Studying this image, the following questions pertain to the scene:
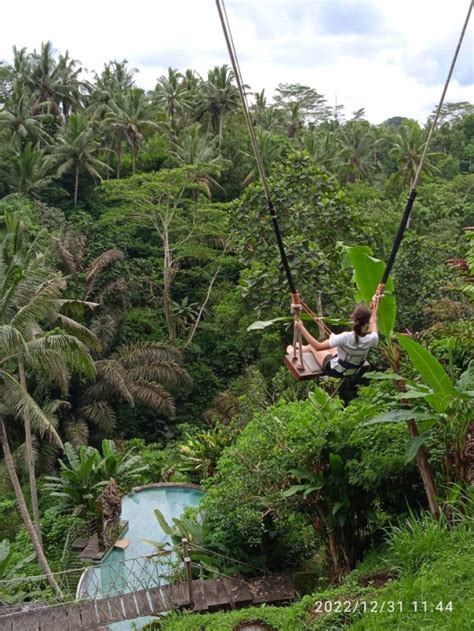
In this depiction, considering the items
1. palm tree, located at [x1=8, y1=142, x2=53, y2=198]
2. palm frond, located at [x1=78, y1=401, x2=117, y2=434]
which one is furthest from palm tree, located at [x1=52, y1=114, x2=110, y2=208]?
palm frond, located at [x1=78, y1=401, x2=117, y2=434]

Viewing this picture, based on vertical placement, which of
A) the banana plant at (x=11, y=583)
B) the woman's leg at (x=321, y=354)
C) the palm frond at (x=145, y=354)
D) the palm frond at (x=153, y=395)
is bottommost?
the banana plant at (x=11, y=583)

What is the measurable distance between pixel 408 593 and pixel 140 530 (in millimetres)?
6949

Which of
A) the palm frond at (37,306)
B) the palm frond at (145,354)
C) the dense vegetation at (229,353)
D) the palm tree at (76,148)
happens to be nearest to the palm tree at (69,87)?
the dense vegetation at (229,353)

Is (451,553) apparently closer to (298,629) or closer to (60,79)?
(298,629)

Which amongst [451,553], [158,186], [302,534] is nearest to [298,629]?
[451,553]

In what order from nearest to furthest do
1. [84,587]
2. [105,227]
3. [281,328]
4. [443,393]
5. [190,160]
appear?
[443,393], [84,587], [281,328], [105,227], [190,160]

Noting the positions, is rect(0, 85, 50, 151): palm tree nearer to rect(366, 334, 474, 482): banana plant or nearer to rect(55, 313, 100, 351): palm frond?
rect(55, 313, 100, 351): palm frond

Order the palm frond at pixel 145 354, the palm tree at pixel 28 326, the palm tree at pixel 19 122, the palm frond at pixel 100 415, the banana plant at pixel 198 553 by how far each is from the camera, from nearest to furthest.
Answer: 1. the banana plant at pixel 198 553
2. the palm tree at pixel 28 326
3. the palm frond at pixel 100 415
4. the palm frond at pixel 145 354
5. the palm tree at pixel 19 122

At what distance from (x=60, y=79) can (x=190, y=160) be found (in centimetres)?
1015

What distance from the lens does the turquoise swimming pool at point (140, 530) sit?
7.89 metres

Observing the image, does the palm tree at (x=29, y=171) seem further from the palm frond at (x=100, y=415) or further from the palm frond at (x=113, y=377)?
the palm frond at (x=100, y=415)

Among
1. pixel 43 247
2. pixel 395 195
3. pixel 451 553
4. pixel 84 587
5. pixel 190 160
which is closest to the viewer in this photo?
pixel 451 553

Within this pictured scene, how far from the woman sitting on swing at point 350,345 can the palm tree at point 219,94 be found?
2349 centimetres

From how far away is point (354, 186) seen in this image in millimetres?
20859
